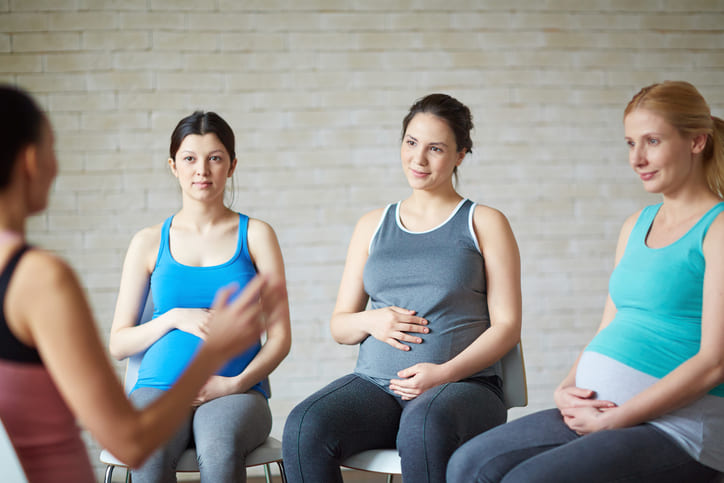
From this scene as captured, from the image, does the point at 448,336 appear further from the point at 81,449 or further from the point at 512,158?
the point at 512,158

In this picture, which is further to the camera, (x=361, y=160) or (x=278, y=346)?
(x=361, y=160)

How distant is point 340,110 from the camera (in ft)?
11.4

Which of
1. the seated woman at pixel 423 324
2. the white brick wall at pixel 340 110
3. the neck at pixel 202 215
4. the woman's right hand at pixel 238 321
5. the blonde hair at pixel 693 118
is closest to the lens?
the woman's right hand at pixel 238 321

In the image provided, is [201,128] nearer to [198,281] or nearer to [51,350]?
[198,281]

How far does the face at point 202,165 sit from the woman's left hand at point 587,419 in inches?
48.4

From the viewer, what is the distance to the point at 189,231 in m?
2.23

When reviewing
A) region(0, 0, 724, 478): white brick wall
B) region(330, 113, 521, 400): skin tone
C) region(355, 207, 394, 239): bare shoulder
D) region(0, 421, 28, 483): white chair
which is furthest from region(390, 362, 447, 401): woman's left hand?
region(0, 0, 724, 478): white brick wall

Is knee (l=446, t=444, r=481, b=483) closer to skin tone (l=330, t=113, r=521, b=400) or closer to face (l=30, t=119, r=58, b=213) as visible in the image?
skin tone (l=330, t=113, r=521, b=400)

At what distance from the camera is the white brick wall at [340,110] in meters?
3.39

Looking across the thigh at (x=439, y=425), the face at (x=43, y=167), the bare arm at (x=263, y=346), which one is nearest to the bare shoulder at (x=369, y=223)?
the bare arm at (x=263, y=346)

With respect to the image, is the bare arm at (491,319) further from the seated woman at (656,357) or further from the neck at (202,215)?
the neck at (202,215)

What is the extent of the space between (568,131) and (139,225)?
86.3 inches

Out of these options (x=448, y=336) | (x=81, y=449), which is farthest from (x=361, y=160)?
(x=81, y=449)

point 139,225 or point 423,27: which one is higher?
point 423,27
